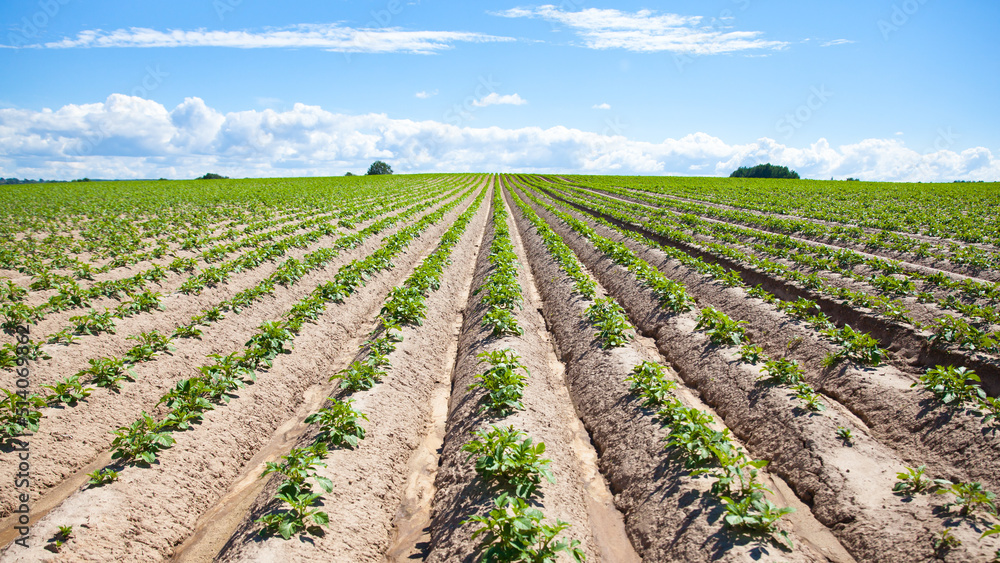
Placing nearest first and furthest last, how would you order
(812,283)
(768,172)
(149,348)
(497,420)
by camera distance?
(497,420), (149,348), (812,283), (768,172)

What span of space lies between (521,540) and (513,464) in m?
0.88

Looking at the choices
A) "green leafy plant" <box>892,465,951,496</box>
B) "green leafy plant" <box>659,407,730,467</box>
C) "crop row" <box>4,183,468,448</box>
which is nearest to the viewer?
"green leafy plant" <box>892,465,951,496</box>

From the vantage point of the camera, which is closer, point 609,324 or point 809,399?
point 809,399

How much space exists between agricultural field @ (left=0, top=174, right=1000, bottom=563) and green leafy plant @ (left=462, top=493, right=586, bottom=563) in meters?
0.03

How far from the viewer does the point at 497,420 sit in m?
5.78

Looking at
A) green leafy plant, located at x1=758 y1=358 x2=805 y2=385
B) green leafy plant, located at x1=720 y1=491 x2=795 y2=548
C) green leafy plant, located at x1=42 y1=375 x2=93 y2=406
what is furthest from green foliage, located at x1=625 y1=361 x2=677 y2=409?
green leafy plant, located at x1=42 y1=375 x2=93 y2=406

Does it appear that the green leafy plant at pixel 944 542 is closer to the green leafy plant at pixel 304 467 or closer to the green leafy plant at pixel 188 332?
the green leafy plant at pixel 304 467

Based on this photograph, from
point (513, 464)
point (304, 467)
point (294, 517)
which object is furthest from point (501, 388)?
point (294, 517)

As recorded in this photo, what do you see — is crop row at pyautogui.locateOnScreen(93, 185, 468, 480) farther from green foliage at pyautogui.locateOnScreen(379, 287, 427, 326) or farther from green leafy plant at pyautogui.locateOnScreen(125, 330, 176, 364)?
green foliage at pyautogui.locateOnScreen(379, 287, 427, 326)

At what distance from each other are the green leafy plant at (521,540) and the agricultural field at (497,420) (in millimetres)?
29

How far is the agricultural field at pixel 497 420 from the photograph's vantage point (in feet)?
13.7

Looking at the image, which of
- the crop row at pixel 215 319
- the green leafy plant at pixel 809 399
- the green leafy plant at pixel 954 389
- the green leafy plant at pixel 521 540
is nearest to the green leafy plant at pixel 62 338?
the crop row at pixel 215 319

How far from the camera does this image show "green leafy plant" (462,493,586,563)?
3602mm

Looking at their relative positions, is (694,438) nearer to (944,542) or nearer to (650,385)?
(650,385)
